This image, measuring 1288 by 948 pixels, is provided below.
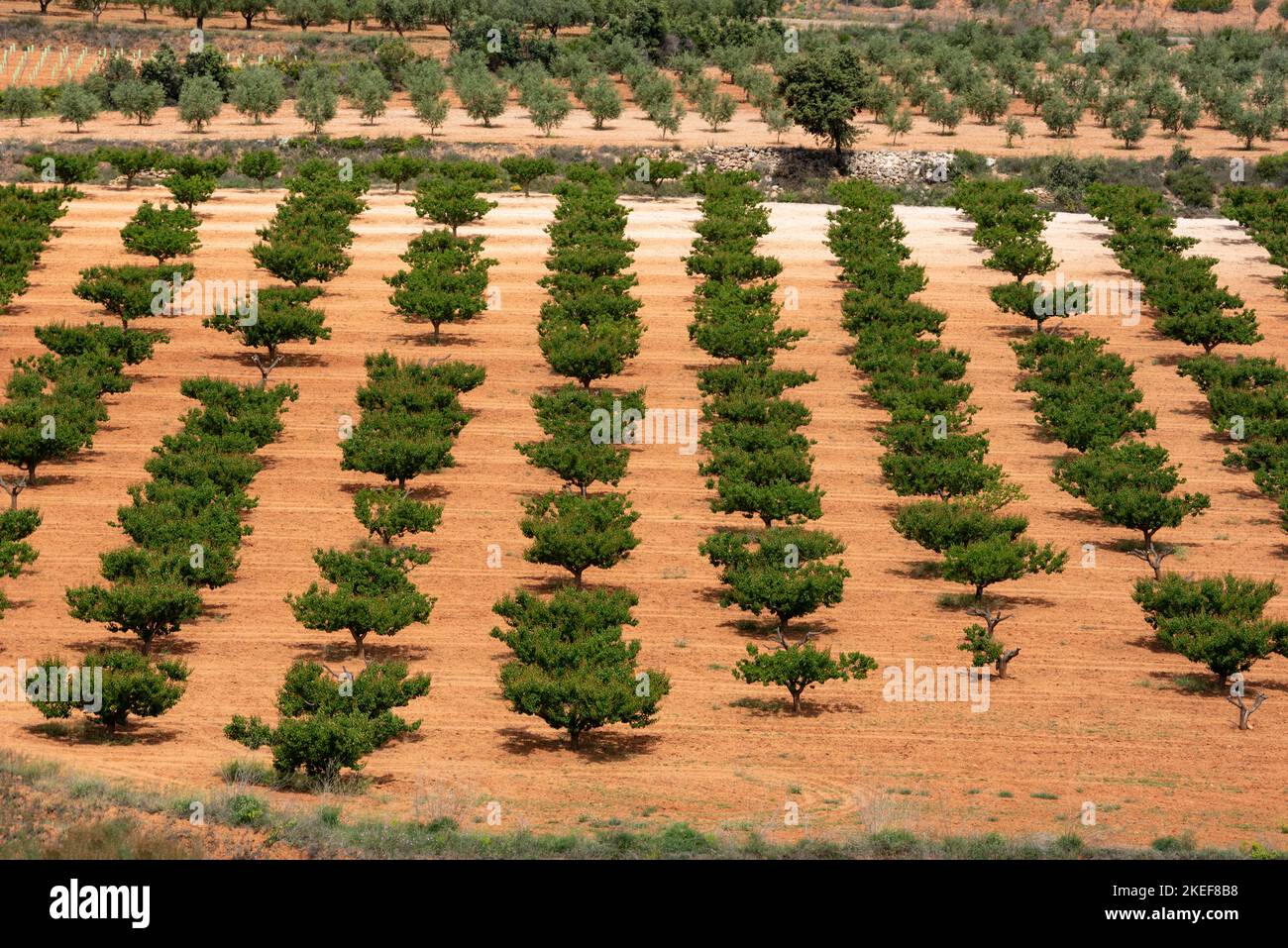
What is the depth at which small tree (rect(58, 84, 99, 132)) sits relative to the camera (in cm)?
10712

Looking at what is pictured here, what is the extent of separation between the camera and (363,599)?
136 feet

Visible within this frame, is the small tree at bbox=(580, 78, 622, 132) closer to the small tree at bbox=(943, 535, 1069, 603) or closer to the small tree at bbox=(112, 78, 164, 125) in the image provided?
the small tree at bbox=(112, 78, 164, 125)

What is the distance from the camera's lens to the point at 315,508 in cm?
5447

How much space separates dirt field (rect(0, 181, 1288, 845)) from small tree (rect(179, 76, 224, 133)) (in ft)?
100

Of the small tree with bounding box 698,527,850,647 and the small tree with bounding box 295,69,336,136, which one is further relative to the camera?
the small tree with bounding box 295,69,336,136

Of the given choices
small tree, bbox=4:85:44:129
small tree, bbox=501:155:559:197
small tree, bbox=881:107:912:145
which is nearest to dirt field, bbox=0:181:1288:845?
small tree, bbox=501:155:559:197

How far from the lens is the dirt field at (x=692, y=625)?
34844mm

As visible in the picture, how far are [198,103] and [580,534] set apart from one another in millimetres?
69522

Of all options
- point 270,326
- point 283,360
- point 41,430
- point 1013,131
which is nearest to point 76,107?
point 283,360

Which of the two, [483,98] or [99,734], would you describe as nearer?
[99,734]

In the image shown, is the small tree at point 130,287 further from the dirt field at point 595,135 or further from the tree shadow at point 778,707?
the dirt field at point 595,135

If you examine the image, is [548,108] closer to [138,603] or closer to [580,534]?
[580,534]

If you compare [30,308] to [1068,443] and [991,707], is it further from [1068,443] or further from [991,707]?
[991,707]
